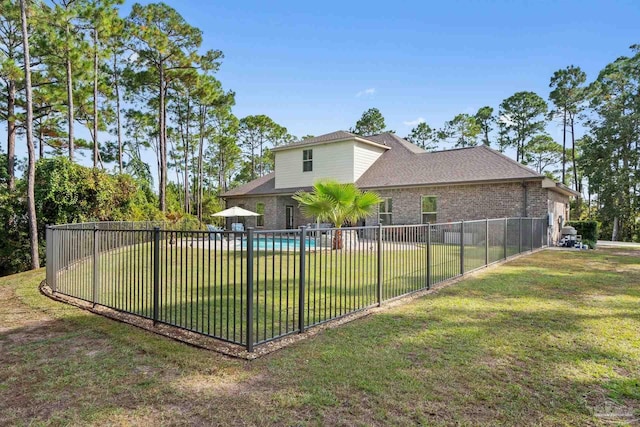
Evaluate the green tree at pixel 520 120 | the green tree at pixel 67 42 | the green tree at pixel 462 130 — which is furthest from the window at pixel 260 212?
the green tree at pixel 520 120

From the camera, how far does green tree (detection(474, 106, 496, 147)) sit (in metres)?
35.8

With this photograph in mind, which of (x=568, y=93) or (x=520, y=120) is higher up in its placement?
(x=568, y=93)

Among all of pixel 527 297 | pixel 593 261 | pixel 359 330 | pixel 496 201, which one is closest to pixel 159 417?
pixel 359 330

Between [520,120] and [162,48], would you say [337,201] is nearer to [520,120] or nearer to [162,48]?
[162,48]

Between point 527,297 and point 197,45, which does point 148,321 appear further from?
point 197,45

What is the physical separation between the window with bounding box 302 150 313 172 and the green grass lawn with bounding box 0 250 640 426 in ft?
54.2

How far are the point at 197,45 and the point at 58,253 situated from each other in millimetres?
18935

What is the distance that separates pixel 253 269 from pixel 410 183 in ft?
46.6

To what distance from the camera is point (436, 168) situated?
1794cm

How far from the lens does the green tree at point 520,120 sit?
32.1 metres

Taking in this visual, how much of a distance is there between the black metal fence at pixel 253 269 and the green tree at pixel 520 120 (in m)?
30.4

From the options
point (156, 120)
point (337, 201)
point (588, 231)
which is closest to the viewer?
point (337, 201)

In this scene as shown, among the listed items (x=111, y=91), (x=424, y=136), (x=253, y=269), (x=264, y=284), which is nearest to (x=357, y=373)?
(x=253, y=269)

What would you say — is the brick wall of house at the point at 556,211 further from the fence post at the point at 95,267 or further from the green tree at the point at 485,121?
the green tree at the point at 485,121
